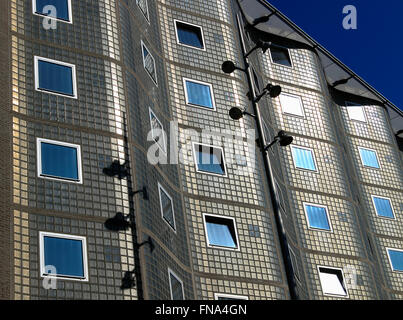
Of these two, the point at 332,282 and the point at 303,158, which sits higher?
the point at 303,158

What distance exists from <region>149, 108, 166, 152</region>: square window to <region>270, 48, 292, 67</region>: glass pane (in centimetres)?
1421

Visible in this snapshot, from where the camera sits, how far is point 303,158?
120 feet

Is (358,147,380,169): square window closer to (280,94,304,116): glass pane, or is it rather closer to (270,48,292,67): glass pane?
(280,94,304,116): glass pane

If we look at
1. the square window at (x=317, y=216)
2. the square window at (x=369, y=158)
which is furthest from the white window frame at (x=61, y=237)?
the square window at (x=369, y=158)

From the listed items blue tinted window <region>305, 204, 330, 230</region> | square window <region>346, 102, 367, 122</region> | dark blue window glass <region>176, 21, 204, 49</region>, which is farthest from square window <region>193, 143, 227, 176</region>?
square window <region>346, 102, 367, 122</region>

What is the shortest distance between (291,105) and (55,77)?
1704 cm

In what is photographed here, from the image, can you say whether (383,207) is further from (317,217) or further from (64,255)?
(64,255)

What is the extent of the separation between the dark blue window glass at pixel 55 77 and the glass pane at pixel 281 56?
1779 centimetres

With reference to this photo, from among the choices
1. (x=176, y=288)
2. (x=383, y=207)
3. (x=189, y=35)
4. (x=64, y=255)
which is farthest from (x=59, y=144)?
(x=383, y=207)

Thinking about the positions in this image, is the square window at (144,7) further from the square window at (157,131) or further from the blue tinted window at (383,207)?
the blue tinted window at (383,207)

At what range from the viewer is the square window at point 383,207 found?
4031cm

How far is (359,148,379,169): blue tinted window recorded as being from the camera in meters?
42.3
